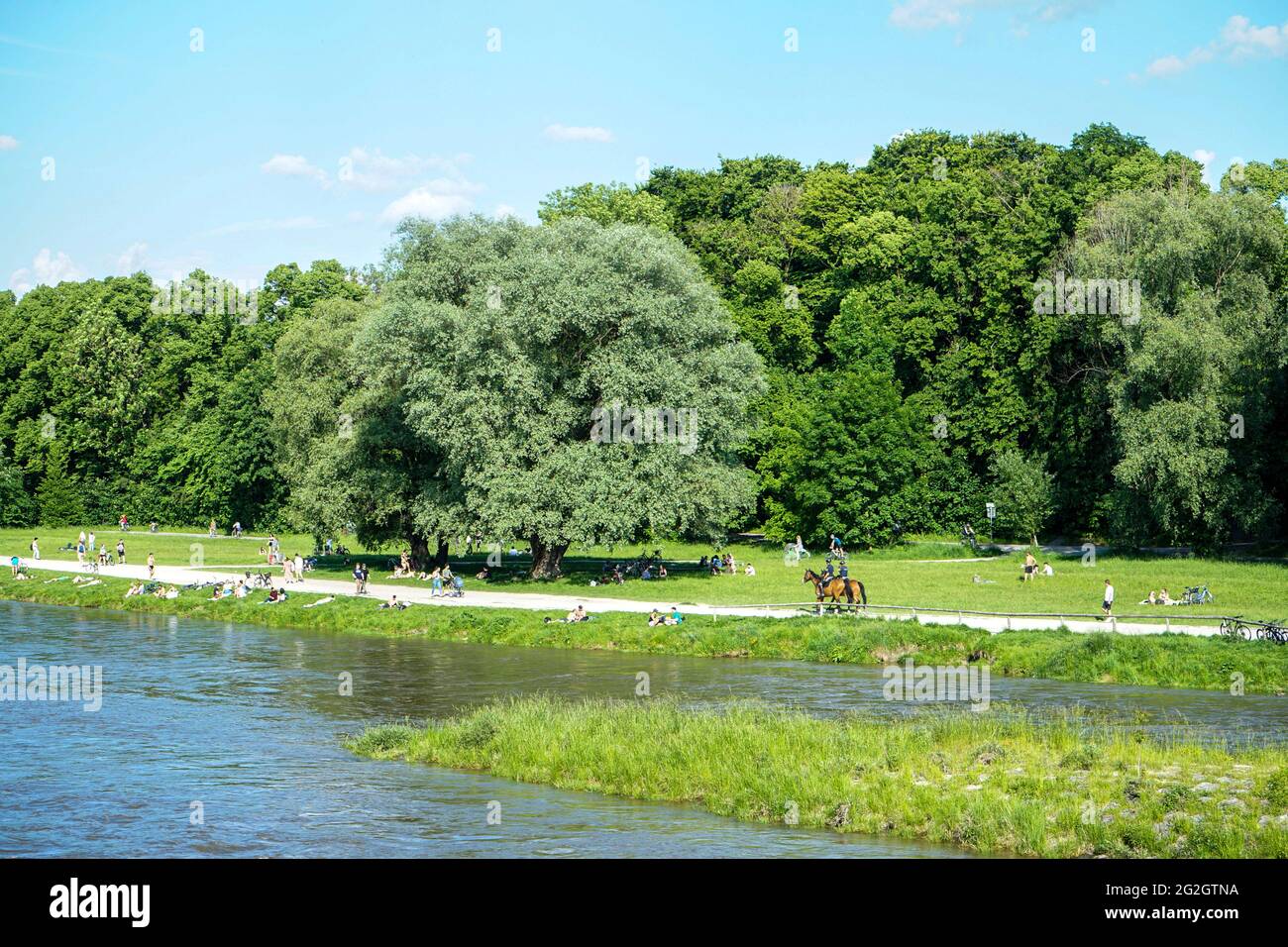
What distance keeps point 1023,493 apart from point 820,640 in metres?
35.8

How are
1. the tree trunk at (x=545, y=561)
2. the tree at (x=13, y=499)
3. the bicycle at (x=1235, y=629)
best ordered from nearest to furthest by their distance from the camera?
the bicycle at (x=1235, y=629) → the tree trunk at (x=545, y=561) → the tree at (x=13, y=499)

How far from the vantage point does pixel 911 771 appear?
929 inches

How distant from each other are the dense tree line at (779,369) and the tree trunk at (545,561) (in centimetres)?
180

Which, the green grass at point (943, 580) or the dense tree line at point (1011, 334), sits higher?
the dense tree line at point (1011, 334)

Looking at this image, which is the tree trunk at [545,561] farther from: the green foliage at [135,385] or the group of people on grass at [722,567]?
the green foliage at [135,385]

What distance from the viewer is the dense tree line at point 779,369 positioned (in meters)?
55.8

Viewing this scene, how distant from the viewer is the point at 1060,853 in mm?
19906

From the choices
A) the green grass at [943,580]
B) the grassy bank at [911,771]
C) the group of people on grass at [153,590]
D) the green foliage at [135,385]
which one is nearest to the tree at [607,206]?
the green foliage at [135,385]

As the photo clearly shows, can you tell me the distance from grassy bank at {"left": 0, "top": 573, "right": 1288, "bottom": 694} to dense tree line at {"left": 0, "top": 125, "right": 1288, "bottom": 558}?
7.39 meters
